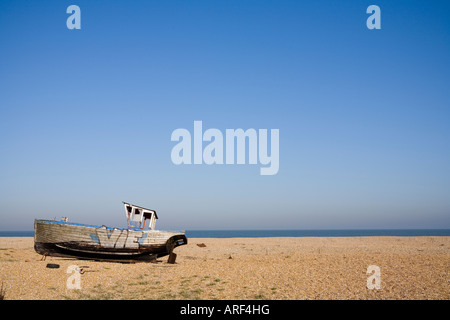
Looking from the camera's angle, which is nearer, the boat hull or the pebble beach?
the pebble beach

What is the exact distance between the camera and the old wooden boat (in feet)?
91.4

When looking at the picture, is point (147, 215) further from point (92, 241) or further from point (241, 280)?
point (241, 280)

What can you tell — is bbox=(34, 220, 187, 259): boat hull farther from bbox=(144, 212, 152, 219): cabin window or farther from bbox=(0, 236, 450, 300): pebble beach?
bbox=(144, 212, 152, 219): cabin window

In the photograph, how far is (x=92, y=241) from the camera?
27844 millimetres

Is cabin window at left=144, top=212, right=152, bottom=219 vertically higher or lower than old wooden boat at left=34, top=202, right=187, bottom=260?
higher

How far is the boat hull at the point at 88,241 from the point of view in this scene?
2786 cm

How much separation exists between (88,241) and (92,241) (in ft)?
1.05

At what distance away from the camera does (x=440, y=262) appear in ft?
82.5

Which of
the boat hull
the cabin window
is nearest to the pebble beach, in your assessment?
the boat hull

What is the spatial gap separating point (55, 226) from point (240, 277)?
53.0 ft

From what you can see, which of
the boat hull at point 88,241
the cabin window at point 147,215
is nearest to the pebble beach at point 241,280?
the boat hull at point 88,241
